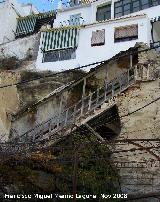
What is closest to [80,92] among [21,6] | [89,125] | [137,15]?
[89,125]

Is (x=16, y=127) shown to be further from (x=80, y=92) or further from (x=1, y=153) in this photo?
(x=1, y=153)

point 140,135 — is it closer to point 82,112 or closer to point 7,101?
point 82,112

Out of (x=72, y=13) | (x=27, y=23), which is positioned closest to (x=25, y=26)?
(x=27, y=23)

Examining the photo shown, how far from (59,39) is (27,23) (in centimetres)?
631

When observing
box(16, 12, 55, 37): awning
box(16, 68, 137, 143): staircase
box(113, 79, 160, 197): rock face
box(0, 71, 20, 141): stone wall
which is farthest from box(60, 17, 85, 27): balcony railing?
box(113, 79, 160, 197): rock face

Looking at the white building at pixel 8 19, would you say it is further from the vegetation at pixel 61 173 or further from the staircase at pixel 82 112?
the vegetation at pixel 61 173

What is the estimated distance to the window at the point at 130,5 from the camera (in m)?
33.0

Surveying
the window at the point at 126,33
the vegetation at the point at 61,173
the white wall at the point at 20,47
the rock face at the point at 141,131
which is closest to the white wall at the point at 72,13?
the white wall at the point at 20,47

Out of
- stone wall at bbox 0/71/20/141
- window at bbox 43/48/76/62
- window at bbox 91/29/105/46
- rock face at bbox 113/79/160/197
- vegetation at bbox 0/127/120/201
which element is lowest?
vegetation at bbox 0/127/120/201

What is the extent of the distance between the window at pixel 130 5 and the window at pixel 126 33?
3526mm

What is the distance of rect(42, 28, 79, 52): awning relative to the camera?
3178cm

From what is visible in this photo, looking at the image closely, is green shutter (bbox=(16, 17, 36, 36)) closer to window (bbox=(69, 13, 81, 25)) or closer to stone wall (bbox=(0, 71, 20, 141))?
window (bbox=(69, 13, 81, 25))

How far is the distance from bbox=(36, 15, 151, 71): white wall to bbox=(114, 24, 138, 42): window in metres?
0.27

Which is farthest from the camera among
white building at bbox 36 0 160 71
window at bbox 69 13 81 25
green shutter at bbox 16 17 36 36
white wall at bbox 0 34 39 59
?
green shutter at bbox 16 17 36 36
